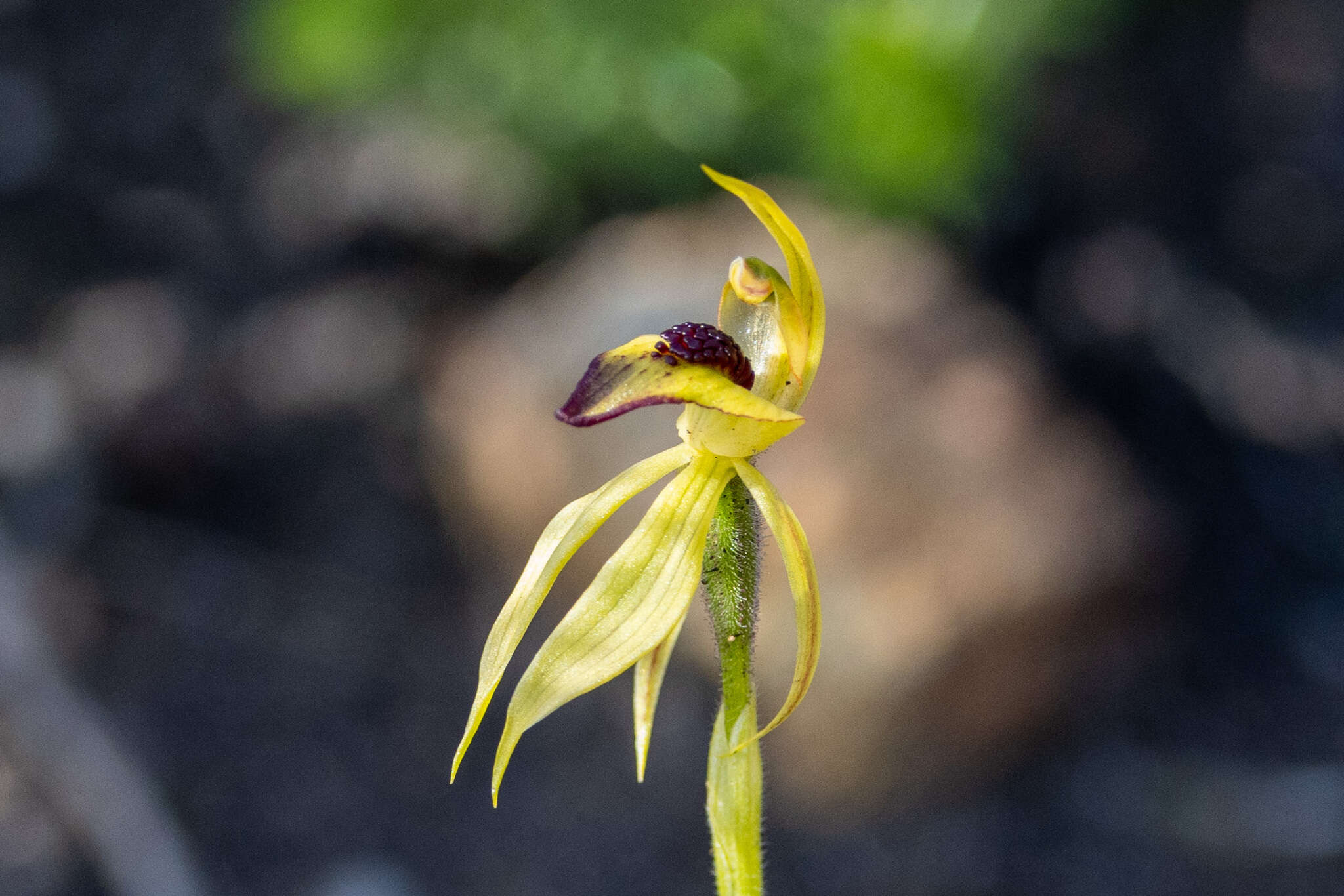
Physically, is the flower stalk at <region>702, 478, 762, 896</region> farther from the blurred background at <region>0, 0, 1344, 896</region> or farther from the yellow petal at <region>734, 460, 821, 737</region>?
the blurred background at <region>0, 0, 1344, 896</region>

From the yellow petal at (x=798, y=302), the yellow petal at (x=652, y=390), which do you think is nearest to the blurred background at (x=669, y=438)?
the yellow petal at (x=798, y=302)

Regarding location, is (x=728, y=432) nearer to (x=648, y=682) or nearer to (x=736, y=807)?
(x=648, y=682)

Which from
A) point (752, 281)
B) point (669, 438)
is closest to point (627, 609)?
point (752, 281)

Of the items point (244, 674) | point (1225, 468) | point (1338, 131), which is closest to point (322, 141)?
point (244, 674)

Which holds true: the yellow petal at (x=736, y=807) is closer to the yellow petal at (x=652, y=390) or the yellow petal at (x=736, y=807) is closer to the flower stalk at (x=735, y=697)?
the flower stalk at (x=735, y=697)

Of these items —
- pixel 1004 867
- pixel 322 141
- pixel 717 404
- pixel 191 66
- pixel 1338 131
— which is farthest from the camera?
pixel 191 66

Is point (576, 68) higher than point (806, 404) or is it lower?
higher

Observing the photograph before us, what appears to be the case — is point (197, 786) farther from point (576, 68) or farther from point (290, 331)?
point (576, 68)
